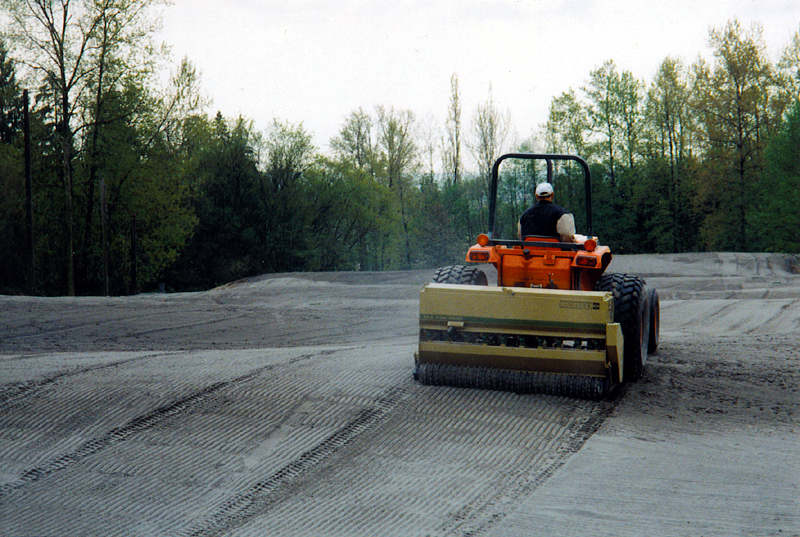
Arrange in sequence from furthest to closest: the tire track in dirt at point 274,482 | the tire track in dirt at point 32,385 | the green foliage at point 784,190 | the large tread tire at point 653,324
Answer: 1. the green foliage at point 784,190
2. the large tread tire at point 653,324
3. the tire track in dirt at point 32,385
4. the tire track in dirt at point 274,482

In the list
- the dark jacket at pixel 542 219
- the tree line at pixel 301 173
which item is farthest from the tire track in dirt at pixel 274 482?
the tree line at pixel 301 173

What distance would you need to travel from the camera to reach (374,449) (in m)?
4.97

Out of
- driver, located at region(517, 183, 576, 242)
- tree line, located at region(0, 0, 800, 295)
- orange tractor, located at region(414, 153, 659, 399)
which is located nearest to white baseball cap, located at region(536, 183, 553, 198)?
driver, located at region(517, 183, 576, 242)

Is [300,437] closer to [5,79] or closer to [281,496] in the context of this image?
[281,496]

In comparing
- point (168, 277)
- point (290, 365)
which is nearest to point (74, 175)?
point (168, 277)

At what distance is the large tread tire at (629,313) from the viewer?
668 centimetres

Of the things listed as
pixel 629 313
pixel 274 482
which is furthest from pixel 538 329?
pixel 274 482

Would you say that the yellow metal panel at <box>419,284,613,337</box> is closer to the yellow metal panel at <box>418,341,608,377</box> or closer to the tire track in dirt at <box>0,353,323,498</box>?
the yellow metal panel at <box>418,341,608,377</box>

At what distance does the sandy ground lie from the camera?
394 centimetres

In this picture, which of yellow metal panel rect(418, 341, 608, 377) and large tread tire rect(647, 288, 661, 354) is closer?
yellow metal panel rect(418, 341, 608, 377)

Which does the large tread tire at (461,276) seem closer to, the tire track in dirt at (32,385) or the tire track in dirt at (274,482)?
the tire track in dirt at (274,482)

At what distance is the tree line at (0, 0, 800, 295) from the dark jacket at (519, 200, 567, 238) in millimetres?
24336

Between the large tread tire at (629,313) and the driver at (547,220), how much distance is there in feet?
1.91

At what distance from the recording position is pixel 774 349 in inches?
369
